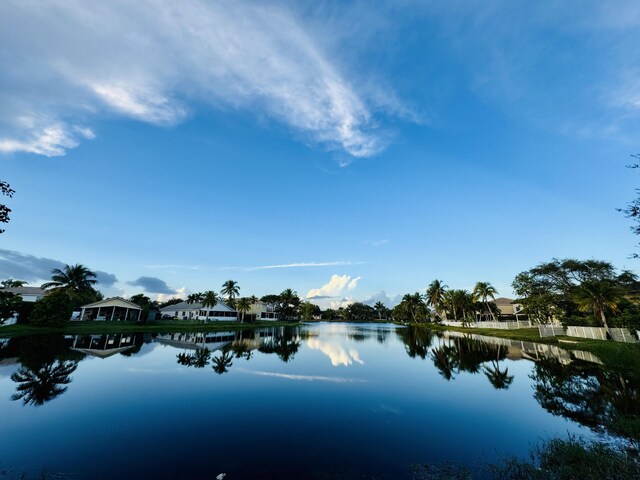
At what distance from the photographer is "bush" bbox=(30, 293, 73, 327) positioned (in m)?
42.7

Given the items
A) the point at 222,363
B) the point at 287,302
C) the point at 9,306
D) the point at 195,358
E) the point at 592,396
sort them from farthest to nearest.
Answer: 1. the point at 287,302
2. the point at 9,306
3. the point at 195,358
4. the point at 222,363
5. the point at 592,396

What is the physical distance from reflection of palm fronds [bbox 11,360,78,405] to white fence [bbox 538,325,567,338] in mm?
56378

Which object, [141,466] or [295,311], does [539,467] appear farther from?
[295,311]

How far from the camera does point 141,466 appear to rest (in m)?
8.42

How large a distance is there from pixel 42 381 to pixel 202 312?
67.8 metres

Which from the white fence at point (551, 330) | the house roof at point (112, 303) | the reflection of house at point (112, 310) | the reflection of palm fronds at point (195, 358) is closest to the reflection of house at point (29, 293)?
the reflection of house at point (112, 310)

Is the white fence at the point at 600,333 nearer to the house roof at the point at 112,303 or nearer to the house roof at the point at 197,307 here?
the house roof at the point at 197,307

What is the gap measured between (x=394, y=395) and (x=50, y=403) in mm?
17558

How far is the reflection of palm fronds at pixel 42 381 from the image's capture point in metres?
14.2

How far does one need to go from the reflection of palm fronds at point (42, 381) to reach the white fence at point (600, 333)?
4961cm

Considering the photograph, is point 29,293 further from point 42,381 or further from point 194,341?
point 42,381

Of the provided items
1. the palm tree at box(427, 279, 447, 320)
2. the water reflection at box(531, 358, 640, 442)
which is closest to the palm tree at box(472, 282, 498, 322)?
the palm tree at box(427, 279, 447, 320)

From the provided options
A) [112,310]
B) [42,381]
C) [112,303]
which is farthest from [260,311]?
[42,381]

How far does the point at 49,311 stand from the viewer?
42906mm
